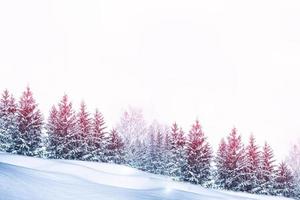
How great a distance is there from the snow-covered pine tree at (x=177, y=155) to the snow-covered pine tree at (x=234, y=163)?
4.67 m

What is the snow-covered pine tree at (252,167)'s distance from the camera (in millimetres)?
41469

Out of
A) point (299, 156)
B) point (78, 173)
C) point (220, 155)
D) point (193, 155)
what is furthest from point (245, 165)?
point (299, 156)

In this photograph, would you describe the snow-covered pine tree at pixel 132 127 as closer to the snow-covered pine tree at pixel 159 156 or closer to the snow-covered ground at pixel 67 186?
the snow-covered pine tree at pixel 159 156

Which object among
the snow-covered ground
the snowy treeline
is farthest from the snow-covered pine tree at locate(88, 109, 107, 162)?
the snow-covered ground

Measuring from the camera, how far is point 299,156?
79.3 meters

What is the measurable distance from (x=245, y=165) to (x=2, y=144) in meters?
24.7

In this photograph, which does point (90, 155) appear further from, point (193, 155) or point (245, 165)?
point (245, 165)

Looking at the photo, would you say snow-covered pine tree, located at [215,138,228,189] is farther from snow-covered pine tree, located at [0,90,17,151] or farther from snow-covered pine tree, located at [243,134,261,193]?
snow-covered pine tree, located at [0,90,17,151]

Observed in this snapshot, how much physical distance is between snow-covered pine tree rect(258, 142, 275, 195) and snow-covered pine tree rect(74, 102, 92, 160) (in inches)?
737

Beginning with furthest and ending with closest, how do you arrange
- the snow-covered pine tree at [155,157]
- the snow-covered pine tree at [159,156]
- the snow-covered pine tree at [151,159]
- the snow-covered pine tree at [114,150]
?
the snow-covered pine tree at [151,159] < the snow-covered pine tree at [155,157] < the snow-covered pine tree at [159,156] < the snow-covered pine tree at [114,150]

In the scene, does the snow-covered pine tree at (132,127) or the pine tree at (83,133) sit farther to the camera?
the snow-covered pine tree at (132,127)

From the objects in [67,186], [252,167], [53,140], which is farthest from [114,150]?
[67,186]

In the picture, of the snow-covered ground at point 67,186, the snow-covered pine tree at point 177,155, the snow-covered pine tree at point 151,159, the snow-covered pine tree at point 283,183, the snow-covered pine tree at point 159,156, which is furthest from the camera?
the snow-covered pine tree at point 151,159

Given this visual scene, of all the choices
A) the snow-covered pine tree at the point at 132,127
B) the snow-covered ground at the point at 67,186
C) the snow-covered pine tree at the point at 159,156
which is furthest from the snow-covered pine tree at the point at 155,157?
the snow-covered ground at the point at 67,186
